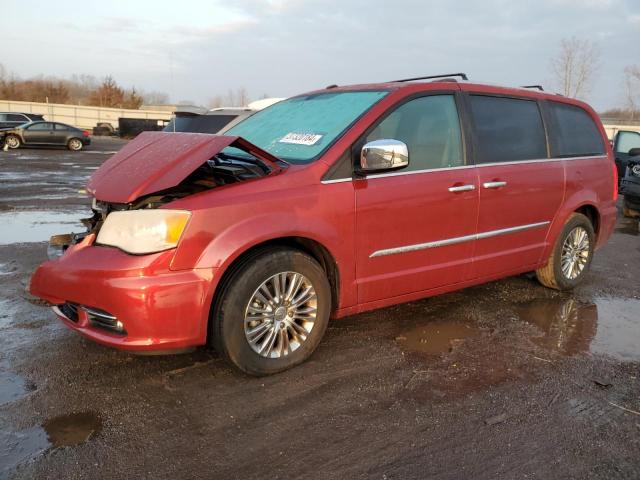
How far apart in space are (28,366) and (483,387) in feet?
9.06

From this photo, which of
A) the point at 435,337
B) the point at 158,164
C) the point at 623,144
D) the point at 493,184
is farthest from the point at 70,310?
the point at 623,144

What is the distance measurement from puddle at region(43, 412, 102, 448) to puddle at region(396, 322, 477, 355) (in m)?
2.03

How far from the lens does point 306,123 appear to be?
3879 millimetres

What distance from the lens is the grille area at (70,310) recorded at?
10.2 feet

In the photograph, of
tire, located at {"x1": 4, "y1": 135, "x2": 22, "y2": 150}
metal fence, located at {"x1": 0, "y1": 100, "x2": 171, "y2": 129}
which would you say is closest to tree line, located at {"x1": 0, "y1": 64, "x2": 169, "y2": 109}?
metal fence, located at {"x1": 0, "y1": 100, "x2": 171, "y2": 129}

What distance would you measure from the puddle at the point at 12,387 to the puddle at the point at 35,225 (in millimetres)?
3876

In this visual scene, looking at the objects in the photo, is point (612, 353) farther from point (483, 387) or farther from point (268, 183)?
point (268, 183)

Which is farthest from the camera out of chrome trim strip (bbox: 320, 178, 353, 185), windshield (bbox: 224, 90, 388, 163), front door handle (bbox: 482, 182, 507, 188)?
front door handle (bbox: 482, 182, 507, 188)

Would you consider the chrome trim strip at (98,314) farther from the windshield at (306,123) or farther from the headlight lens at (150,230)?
the windshield at (306,123)

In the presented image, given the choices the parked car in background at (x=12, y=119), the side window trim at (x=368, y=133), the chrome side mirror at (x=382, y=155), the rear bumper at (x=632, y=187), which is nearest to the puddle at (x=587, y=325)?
the side window trim at (x=368, y=133)

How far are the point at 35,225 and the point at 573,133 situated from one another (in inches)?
278

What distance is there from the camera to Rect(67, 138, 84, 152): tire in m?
26.0

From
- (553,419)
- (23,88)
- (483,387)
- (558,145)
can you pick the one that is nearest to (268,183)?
(483,387)

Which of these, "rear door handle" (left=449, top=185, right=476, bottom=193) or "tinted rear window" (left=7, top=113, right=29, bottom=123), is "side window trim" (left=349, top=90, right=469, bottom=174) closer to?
"rear door handle" (left=449, top=185, right=476, bottom=193)
